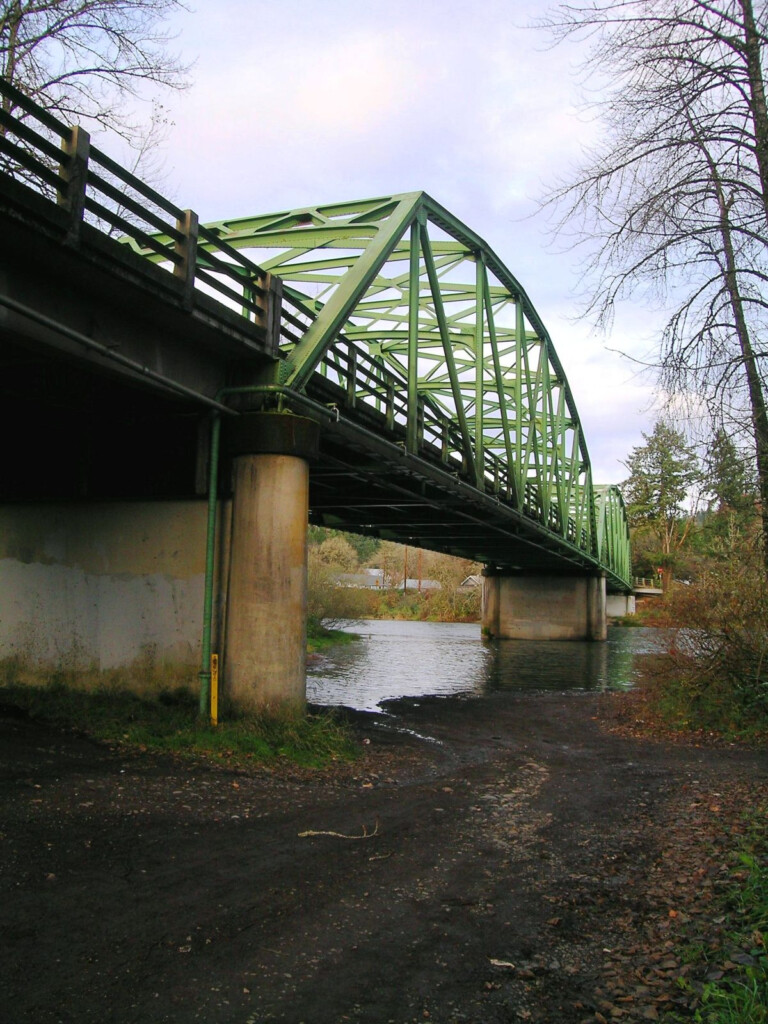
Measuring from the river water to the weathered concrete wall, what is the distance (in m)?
7.51

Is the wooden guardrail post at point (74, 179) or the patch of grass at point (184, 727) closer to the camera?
the wooden guardrail post at point (74, 179)

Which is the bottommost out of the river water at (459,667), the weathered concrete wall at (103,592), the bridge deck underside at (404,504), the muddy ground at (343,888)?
the river water at (459,667)

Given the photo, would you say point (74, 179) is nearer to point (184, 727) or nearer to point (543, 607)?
point (184, 727)

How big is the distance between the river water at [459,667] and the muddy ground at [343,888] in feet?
29.6

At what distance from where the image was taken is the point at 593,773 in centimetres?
1127

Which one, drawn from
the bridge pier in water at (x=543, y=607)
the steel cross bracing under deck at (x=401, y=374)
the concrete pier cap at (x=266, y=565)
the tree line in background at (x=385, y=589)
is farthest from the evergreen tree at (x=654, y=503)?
the concrete pier cap at (x=266, y=565)

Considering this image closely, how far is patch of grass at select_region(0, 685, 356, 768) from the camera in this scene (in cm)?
1031

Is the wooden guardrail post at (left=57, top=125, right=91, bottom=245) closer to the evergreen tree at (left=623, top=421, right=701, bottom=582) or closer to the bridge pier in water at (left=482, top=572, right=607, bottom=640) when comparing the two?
the bridge pier in water at (left=482, top=572, right=607, bottom=640)

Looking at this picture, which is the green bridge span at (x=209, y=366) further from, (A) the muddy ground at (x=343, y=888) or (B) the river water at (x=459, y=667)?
(B) the river water at (x=459, y=667)

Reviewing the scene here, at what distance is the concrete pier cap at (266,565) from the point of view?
1124 cm

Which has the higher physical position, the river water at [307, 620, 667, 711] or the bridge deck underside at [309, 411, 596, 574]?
the bridge deck underside at [309, 411, 596, 574]

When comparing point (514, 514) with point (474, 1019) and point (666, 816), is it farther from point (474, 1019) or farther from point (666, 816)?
point (474, 1019)

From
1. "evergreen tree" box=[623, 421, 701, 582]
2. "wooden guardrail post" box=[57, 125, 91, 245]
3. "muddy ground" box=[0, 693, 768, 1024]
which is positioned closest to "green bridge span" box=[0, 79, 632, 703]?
"wooden guardrail post" box=[57, 125, 91, 245]

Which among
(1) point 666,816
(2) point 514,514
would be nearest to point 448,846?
(1) point 666,816
